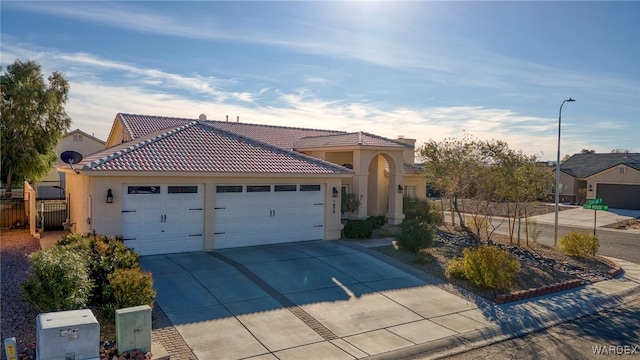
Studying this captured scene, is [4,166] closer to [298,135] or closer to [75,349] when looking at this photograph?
[298,135]

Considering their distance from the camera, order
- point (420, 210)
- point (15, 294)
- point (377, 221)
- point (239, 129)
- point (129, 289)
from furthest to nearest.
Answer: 1. point (239, 129)
2. point (420, 210)
3. point (377, 221)
4. point (15, 294)
5. point (129, 289)

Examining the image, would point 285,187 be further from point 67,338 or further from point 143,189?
point 67,338

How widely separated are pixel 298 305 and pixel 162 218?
5.82 meters

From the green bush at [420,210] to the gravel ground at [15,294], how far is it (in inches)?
680

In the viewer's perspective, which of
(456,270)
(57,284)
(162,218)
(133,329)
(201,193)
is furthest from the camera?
(201,193)

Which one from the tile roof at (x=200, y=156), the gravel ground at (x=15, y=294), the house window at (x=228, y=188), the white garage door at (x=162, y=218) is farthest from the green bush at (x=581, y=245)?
the gravel ground at (x=15, y=294)

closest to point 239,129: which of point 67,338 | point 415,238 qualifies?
point 415,238

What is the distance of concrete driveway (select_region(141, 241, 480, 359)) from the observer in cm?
888

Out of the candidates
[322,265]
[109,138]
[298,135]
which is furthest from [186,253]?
[109,138]

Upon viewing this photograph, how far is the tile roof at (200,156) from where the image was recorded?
46.3 ft

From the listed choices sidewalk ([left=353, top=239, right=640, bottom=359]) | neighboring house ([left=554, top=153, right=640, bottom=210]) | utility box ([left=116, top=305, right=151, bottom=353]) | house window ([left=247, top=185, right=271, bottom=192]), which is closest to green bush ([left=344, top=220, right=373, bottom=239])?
sidewalk ([left=353, top=239, right=640, bottom=359])

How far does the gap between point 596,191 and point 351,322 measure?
42829mm

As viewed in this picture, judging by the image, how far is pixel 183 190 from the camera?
14.6m

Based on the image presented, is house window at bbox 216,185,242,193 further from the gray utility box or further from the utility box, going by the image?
the gray utility box
